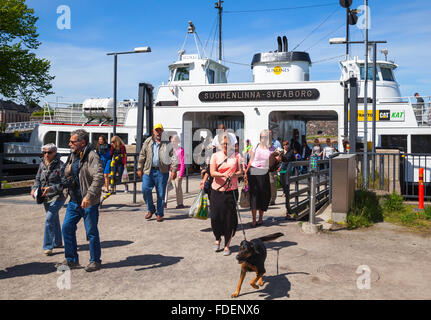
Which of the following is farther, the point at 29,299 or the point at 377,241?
the point at 377,241

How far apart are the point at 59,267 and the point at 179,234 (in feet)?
7.86

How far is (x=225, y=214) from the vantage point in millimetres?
5781

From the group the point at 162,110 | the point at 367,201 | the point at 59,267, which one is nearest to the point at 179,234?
the point at 59,267

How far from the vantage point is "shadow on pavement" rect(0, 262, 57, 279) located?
4.83 metres

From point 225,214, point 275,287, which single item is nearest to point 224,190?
point 225,214

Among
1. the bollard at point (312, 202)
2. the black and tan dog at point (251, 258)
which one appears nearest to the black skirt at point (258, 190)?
the bollard at point (312, 202)

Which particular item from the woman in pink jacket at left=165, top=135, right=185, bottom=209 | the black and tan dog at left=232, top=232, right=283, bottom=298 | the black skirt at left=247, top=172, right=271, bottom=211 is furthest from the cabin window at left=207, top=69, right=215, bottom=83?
the black and tan dog at left=232, top=232, right=283, bottom=298

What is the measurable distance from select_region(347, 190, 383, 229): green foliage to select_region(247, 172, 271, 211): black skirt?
180 centimetres

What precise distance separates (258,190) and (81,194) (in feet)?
11.6

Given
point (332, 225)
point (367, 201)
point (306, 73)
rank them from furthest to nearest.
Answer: point (306, 73) → point (367, 201) → point (332, 225)

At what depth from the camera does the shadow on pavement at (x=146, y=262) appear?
17.0ft

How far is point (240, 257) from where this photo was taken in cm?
407

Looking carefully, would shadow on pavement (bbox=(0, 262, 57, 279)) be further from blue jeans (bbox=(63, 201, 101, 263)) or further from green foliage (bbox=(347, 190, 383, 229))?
green foliage (bbox=(347, 190, 383, 229))

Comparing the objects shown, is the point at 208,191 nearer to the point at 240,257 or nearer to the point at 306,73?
the point at 240,257
